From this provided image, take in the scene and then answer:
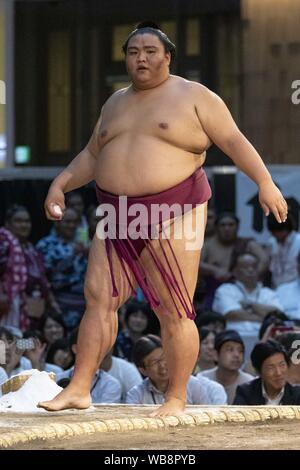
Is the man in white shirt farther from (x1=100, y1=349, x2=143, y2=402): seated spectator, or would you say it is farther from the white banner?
the white banner

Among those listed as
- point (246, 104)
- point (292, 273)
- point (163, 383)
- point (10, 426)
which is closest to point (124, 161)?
point (10, 426)

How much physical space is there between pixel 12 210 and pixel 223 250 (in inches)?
47.5

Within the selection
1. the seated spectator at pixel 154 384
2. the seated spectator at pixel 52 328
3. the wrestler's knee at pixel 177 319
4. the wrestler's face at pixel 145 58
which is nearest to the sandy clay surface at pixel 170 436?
the wrestler's knee at pixel 177 319

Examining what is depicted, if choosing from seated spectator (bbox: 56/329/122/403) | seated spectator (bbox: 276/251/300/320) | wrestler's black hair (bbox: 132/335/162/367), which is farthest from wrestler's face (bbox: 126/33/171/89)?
seated spectator (bbox: 276/251/300/320)

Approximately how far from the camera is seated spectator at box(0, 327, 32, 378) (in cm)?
673

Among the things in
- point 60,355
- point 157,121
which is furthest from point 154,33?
point 60,355

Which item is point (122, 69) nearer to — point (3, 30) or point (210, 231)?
point (3, 30)

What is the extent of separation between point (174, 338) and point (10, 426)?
2.12 ft

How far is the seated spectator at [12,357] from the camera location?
6.73m

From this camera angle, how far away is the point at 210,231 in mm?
7867

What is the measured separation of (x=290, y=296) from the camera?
7.63 m

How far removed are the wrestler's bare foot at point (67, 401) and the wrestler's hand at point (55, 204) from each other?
0.57 metres

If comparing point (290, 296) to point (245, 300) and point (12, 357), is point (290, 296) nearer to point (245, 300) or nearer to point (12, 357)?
point (245, 300)

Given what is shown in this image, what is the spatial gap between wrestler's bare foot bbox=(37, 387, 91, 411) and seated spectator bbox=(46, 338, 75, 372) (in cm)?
211
